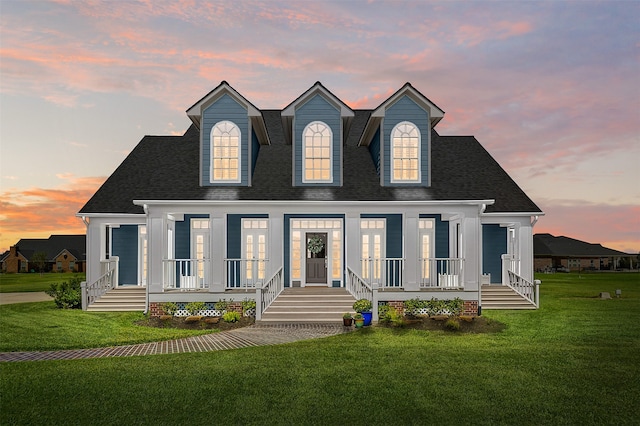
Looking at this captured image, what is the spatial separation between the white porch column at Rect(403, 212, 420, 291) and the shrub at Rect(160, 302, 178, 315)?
8.40 m

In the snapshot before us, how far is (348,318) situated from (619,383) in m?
7.93

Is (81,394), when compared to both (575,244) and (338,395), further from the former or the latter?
(575,244)

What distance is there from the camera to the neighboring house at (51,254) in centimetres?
9000

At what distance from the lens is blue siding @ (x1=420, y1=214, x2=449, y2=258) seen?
21312 millimetres

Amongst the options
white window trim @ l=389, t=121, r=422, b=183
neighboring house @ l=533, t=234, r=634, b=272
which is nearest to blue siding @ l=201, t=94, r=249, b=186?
white window trim @ l=389, t=121, r=422, b=183

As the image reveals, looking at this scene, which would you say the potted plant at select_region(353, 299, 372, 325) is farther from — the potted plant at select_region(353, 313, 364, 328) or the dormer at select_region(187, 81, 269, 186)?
the dormer at select_region(187, 81, 269, 186)

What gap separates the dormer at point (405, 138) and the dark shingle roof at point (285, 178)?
587 mm

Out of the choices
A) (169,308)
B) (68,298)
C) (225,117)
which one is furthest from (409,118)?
(68,298)

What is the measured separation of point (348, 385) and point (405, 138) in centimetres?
1248

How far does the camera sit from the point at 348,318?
52.5 ft

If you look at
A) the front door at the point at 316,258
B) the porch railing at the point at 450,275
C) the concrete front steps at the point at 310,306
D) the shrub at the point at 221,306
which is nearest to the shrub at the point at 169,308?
the shrub at the point at 221,306

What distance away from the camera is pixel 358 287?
711 inches

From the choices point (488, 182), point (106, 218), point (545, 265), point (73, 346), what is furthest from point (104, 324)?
point (545, 265)

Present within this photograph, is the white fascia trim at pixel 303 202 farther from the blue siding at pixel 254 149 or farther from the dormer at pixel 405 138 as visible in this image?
the blue siding at pixel 254 149
